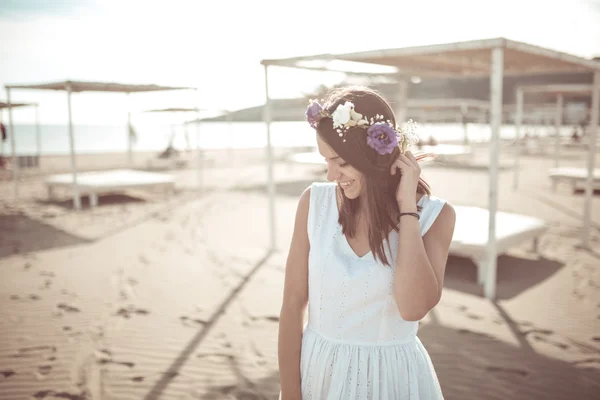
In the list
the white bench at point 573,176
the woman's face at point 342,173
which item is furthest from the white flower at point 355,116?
the white bench at point 573,176

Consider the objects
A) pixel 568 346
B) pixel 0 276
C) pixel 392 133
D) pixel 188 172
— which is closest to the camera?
pixel 392 133

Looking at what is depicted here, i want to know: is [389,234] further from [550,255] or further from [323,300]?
[550,255]

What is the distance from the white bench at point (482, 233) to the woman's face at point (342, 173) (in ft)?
13.6

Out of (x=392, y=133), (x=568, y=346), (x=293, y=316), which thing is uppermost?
(x=392, y=133)

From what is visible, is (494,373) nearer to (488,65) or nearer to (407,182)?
(407,182)

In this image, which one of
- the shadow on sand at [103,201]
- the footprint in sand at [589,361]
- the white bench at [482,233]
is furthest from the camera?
the shadow on sand at [103,201]

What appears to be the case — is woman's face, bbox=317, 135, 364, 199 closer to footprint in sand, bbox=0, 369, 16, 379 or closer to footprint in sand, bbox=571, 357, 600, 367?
footprint in sand, bbox=571, 357, 600, 367

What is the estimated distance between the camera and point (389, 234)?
1730mm

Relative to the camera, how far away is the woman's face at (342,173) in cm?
167

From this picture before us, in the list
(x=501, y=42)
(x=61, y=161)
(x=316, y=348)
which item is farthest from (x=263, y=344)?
(x=61, y=161)

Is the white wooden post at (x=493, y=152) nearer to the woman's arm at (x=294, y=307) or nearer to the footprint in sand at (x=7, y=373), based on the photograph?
the woman's arm at (x=294, y=307)

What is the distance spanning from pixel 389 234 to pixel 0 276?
5.98 meters

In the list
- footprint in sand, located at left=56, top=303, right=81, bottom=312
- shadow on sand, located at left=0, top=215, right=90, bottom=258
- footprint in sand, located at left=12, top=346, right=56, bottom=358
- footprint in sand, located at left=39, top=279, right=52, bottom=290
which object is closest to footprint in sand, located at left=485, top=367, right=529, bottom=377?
footprint in sand, located at left=12, top=346, right=56, bottom=358

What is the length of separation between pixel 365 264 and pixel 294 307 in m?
0.35
